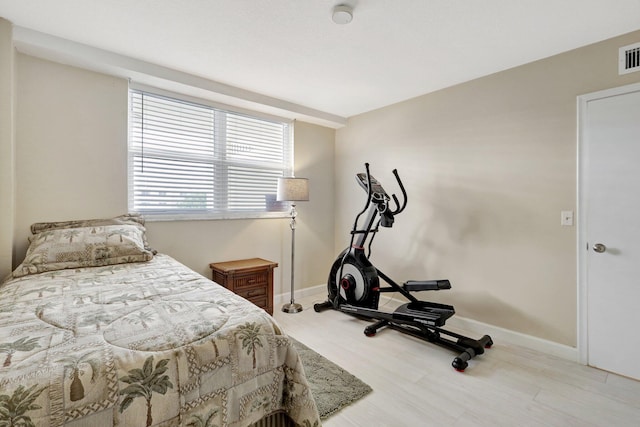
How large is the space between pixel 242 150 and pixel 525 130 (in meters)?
2.95

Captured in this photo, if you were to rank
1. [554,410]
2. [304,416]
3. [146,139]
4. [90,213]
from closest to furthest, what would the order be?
[304,416]
[554,410]
[90,213]
[146,139]

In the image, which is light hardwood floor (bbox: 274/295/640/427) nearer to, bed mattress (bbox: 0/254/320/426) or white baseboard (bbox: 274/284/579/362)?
white baseboard (bbox: 274/284/579/362)

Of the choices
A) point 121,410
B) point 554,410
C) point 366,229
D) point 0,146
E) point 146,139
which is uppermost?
point 146,139

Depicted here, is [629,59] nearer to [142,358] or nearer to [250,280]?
[142,358]

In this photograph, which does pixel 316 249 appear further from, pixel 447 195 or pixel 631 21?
pixel 631 21

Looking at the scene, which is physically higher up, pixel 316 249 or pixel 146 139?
pixel 146 139

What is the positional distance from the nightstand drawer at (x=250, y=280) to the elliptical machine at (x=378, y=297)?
0.76 m

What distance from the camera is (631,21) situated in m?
2.05

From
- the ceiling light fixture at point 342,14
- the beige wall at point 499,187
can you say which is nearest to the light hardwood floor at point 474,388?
the beige wall at point 499,187

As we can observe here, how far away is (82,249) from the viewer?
215 cm

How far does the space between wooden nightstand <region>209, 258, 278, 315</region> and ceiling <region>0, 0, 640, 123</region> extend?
1.95 meters

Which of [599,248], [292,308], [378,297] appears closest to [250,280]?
[292,308]

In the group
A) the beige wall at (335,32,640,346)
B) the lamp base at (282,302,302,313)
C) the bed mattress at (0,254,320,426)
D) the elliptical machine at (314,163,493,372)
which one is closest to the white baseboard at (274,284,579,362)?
the beige wall at (335,32,640,346)

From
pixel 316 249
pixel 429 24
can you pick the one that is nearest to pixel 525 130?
pixel 429 24
